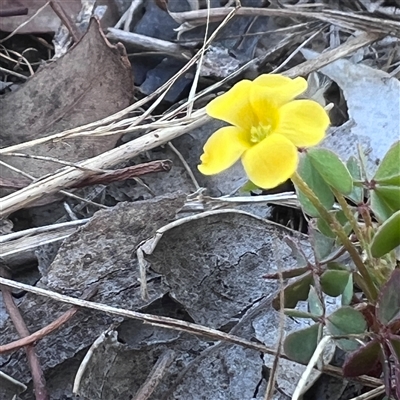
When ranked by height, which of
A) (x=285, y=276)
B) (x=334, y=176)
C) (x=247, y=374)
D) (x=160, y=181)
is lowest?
(x=247, y=374)

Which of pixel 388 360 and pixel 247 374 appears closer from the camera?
pixel 388 360

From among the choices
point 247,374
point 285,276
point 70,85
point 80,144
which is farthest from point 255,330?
point 70,85

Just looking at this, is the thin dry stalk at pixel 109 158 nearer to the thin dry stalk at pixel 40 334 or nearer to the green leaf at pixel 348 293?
the thin dry stalk at pixel 40 334

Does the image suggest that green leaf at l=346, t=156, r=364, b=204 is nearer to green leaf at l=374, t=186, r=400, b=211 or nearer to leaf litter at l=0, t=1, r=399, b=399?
green leaf at l=374, t=186, r=400, b=211

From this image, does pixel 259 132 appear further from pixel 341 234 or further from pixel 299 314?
pixel 299 314

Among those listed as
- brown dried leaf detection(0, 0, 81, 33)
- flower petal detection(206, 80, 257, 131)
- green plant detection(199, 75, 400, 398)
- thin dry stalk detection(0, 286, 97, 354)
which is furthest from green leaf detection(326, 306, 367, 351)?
brown dried leaf detection(0, 0, 81, 33)

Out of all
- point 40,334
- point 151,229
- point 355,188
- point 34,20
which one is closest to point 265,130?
point 355,188

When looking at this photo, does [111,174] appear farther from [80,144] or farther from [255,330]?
[255,330]
